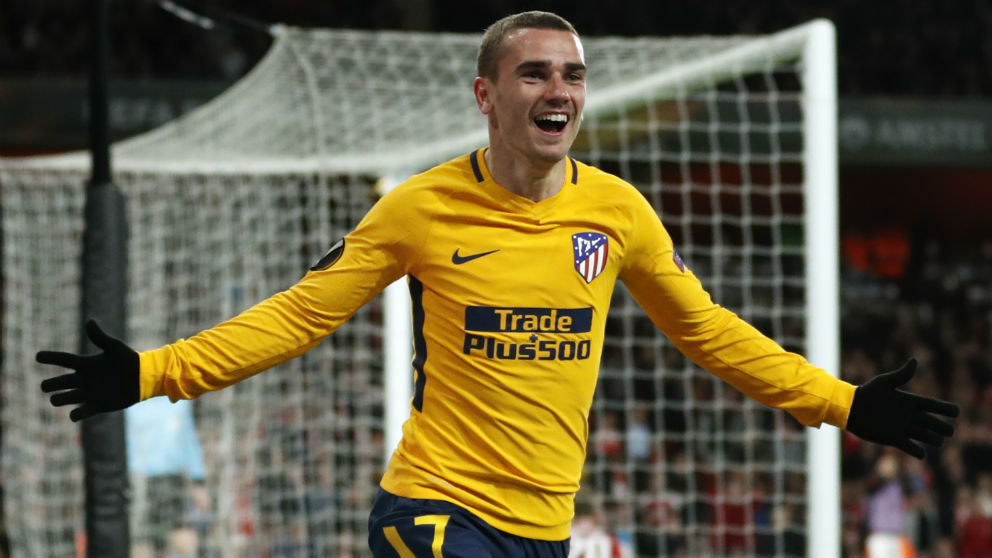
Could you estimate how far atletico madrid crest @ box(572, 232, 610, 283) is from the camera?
2.85m

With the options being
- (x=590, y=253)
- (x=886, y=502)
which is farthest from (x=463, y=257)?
(x=886, y=502)

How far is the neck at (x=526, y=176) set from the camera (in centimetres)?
287

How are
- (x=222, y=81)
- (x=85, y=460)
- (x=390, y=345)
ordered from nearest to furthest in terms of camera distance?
1. (x=85, y=460)
2. (x=390, y=345)
3. (x=222, y=81)

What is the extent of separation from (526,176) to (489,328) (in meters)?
0.36

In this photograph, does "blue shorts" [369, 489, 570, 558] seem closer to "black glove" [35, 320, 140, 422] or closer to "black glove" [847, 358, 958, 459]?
"black glove" [35, 320, 140, 422]

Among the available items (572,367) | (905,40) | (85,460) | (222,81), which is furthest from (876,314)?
(572,367)

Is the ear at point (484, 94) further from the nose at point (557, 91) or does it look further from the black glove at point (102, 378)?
the black glove at point (102, 378)

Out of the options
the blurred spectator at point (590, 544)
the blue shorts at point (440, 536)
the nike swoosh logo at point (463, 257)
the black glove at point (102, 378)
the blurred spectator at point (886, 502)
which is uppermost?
the nike swoosh logo at point (463, 257)

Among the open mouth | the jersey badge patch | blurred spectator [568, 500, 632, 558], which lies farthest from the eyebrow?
blurred spectator [568, 500, 632, 558]

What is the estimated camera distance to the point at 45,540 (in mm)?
7453

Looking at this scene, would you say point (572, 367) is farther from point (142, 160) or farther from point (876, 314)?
point (876, 314)

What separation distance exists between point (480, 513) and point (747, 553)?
6950 millimetres

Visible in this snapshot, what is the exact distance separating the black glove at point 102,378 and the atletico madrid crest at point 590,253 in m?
0.99

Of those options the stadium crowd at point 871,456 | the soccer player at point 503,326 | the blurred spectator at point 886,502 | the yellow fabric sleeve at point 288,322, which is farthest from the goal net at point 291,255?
the yellow fabric sleeve at point 288,322
